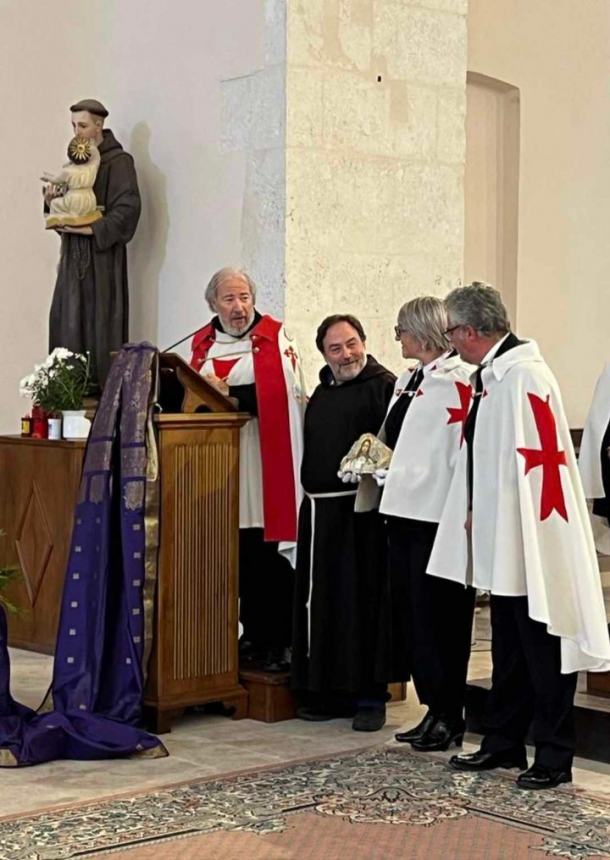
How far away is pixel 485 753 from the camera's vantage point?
5289 millimetres

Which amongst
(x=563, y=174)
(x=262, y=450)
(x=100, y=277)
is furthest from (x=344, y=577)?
(x=563, y=174)

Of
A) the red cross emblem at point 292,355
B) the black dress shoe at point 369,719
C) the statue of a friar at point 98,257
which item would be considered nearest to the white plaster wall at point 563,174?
the statue of a friar at point 98,257

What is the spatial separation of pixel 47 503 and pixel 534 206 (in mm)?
3913

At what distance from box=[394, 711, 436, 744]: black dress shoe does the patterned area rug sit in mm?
274

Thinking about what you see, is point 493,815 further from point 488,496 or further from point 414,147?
point 414,147

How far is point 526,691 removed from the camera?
525 cm

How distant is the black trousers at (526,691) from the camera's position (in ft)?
16.6

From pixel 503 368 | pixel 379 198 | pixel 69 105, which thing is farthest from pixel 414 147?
pixel 503 368

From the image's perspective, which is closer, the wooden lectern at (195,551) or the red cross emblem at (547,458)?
the red cross emblem at (547,458)

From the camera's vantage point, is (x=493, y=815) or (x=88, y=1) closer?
(x=493, y=815)

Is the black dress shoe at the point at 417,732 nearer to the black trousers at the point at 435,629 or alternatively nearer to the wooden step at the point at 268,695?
the black trousers at the point at 435,629

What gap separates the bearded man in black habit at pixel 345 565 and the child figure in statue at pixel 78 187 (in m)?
2.49

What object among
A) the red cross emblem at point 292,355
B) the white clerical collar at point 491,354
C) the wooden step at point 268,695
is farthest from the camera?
the red cross emblem at point 292,355

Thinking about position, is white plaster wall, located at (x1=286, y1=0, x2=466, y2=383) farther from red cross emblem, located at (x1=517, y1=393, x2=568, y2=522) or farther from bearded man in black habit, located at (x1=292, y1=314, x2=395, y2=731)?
red cross emblem, located at (x1=517, y1=393, x2=568, y2=522)
